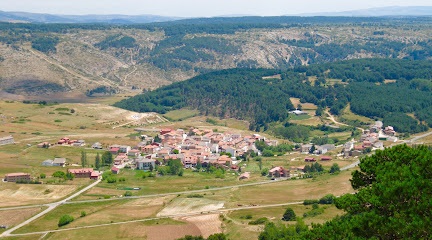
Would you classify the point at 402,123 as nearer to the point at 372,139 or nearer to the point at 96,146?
the point at 372,139

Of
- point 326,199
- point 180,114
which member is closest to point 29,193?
point 326,199

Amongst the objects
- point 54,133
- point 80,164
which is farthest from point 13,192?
point 54,133

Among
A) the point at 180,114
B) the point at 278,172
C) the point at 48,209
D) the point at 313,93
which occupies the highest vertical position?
the point at 313,93

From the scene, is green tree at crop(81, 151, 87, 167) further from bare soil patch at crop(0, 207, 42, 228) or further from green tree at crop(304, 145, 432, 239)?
green tree at crop(304, 145, 432, 239)

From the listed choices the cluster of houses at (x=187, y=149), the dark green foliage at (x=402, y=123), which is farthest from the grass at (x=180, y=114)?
the dark green foliage at (x=402, y=123)

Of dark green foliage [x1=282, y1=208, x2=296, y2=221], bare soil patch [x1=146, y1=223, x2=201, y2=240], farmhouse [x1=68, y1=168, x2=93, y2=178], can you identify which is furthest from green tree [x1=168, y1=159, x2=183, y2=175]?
dark green foliage [x1=282, y1=208, x2=296, y2=221]

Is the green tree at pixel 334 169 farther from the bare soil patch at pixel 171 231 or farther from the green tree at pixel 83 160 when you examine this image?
the green tree at pixel 83 160
